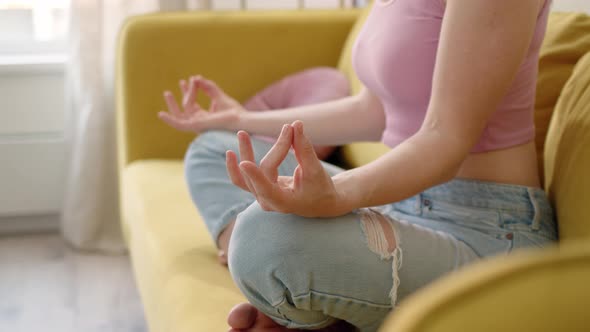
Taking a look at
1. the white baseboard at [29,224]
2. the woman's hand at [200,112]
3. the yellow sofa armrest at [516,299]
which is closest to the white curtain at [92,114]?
the white baseboard at [29,224]

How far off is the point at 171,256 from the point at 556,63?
2.16 feet

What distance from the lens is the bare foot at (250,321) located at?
0.94 metres

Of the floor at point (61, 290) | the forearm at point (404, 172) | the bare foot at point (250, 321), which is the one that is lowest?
the floor at point (61, 290)

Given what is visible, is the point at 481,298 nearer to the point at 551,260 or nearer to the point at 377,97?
the point at 551,260

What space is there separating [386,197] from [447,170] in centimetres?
8

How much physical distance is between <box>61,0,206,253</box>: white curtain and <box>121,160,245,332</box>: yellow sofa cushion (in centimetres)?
44

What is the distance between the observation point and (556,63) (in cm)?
119

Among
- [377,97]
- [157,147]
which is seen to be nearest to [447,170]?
[377,97]

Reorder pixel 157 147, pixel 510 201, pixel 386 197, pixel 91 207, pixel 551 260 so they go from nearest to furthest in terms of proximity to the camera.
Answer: pixel 551 260
pixel 386 197
pixel 510 201
pixel 157 147
pixel 91 207

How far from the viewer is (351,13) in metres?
2.05

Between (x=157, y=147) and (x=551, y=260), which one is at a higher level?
(x=551, y=260)

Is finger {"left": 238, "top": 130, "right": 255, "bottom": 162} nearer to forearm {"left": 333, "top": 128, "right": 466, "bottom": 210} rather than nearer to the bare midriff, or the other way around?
forearm {"left": 333, "top": 128, "right": 466, "bottom": 210}

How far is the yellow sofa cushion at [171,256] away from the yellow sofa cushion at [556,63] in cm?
50

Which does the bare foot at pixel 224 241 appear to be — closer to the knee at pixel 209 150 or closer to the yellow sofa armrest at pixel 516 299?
the knee at pixel 209 150
